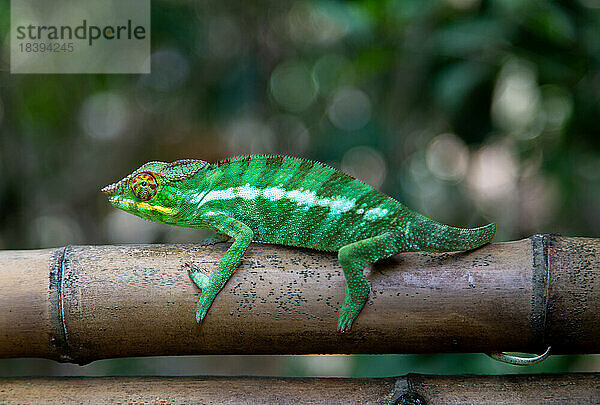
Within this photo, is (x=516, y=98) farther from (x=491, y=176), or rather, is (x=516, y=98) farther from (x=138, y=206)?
(x=138, y=206)

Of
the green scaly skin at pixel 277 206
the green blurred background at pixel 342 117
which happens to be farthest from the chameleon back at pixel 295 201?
the green blurred background at pixel 342 117

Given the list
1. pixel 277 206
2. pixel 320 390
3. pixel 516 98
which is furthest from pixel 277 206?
pixel 516 98

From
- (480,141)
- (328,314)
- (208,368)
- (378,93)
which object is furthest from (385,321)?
(208,368)

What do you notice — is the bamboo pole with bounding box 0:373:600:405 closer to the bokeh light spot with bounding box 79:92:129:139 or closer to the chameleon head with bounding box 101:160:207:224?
the chameleon head with bounding box 101:160:207:224

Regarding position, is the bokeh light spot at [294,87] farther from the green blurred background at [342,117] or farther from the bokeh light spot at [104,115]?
the bokeh light spot at [104,115]

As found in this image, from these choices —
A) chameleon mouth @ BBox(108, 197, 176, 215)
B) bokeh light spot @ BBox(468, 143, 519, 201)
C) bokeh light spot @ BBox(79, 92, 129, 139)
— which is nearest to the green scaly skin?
chameleon mouth @ BBox(108, 197, 176, 215)
